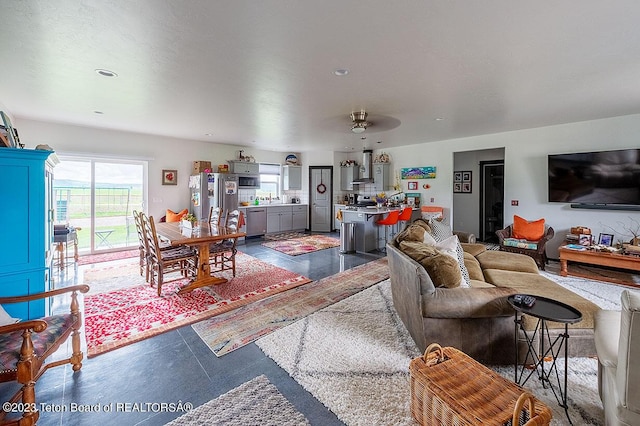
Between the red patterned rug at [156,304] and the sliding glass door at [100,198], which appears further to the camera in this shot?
the sliding glass door at [100,198]

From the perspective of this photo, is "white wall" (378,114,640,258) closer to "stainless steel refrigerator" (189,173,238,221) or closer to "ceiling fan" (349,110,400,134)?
"ceiling fan" (349,110,400,134)

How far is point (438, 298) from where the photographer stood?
6.47 feet

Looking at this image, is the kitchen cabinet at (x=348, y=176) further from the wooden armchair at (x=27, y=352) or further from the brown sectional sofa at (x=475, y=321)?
the wooden armchair at (x=27, y=352)

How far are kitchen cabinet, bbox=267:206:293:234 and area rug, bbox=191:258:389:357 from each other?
4050 millimetres

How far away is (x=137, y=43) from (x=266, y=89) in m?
1.38

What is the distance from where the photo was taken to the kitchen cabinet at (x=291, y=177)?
8.77m

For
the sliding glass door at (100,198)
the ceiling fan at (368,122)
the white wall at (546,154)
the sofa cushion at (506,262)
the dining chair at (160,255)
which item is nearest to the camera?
the sofa cushion at (506,262)

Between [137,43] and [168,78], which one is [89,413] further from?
[168,78]

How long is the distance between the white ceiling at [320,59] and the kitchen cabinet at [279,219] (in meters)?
3.58

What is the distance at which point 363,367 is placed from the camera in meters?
2.09

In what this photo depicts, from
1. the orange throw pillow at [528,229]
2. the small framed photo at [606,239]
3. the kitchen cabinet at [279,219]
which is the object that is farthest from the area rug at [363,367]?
the kitchen cabinet at [279,219]

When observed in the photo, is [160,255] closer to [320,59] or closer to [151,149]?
[320,59]

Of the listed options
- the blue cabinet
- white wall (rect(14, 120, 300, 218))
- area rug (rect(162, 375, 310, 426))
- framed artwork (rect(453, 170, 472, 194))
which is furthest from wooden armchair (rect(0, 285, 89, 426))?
framed artwork (rect(453, 170, 472, 194))

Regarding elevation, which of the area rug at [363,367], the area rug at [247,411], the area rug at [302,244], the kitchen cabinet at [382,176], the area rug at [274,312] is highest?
the kitchen cabinet at [382,176]
